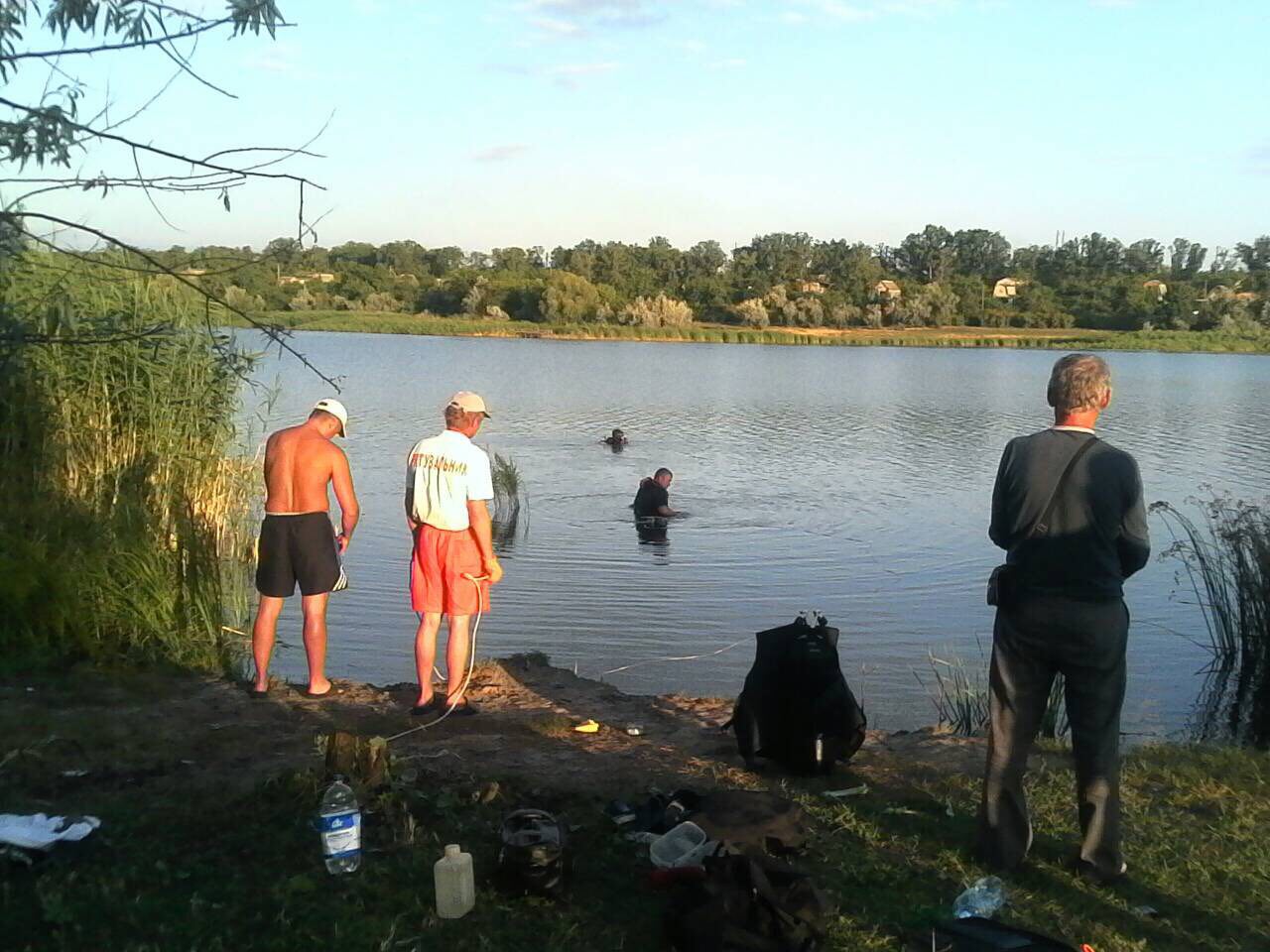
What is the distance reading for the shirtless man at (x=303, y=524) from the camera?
22.5ft

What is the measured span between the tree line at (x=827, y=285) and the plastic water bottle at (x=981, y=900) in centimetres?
7072

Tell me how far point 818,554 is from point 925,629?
3853 millimetres

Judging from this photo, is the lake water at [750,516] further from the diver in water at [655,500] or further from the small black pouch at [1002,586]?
the small black pouch at [1002,586]

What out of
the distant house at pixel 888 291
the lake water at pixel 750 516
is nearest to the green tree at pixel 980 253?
the distant house at pixel 888 291

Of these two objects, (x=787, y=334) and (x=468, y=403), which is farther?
(x=787, y=334)

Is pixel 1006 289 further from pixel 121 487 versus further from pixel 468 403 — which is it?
pixel 468 403

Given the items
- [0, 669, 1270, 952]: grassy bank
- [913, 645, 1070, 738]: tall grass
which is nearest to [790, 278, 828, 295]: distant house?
[913, 645, 1070, 738]: tall grass

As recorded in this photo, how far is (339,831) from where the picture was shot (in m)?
4.32

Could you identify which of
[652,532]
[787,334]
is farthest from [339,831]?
[787,334]

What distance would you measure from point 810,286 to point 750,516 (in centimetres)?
8970

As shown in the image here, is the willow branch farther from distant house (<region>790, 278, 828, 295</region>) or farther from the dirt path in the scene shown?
distant house (<region>790, 278, 828, 295</region>)

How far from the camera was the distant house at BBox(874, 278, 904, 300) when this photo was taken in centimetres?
9800

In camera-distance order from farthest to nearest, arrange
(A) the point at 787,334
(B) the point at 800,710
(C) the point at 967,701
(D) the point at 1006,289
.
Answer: (D) the point at 1006,289 < (A) the point at 787,334 < (C) the point at 967,701 < (B) the point at 800,710

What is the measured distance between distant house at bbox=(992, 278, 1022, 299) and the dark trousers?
326 feet
